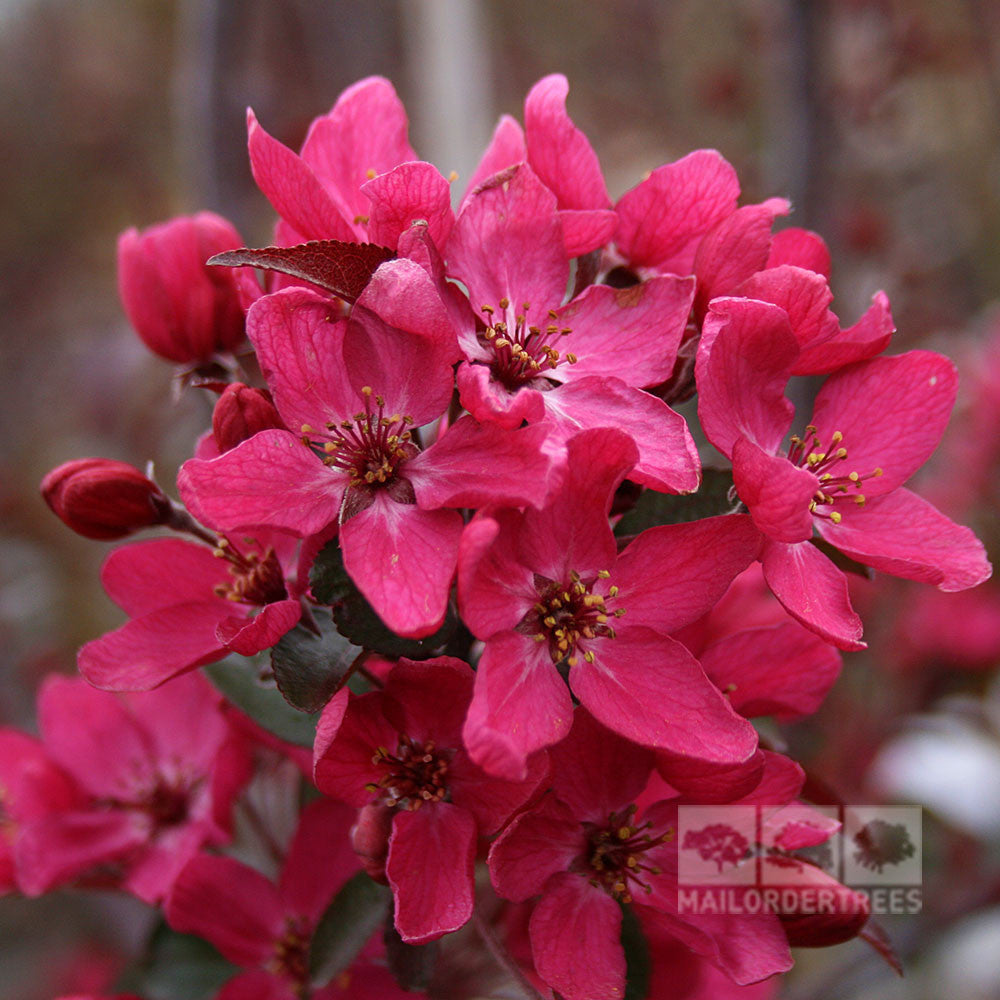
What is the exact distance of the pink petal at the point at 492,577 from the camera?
651mm

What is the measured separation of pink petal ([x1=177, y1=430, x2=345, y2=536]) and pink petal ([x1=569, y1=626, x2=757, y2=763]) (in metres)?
0.24

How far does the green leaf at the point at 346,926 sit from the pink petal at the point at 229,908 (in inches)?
4.3

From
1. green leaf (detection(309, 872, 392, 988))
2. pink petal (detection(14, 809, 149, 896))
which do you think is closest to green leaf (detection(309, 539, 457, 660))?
green leaf (detection(309, 872, 392, 988))

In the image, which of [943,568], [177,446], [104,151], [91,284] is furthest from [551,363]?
[104,151]

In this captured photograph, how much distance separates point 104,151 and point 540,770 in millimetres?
4956

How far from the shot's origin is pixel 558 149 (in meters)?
0.88

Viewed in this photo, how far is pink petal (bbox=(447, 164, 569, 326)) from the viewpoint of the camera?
806mm

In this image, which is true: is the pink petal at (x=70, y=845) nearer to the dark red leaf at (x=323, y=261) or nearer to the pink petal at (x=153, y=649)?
the pink petal at (x=153, y=649)

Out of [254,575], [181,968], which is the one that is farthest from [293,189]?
[181,968]

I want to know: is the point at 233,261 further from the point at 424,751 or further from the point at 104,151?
the point at 104,151

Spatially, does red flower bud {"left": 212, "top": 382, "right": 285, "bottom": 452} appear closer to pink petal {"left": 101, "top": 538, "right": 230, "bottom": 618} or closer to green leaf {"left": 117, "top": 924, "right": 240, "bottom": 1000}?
pink petal {"left": 101, "top": 538, "right": 230, "bottom": 618}

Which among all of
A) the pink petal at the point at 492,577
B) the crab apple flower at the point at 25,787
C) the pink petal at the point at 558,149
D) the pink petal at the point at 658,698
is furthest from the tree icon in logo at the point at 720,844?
the crab apple flower at the point at 25,787

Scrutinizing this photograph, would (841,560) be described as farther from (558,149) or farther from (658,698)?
(558,149)

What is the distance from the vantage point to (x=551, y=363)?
2.76ft
